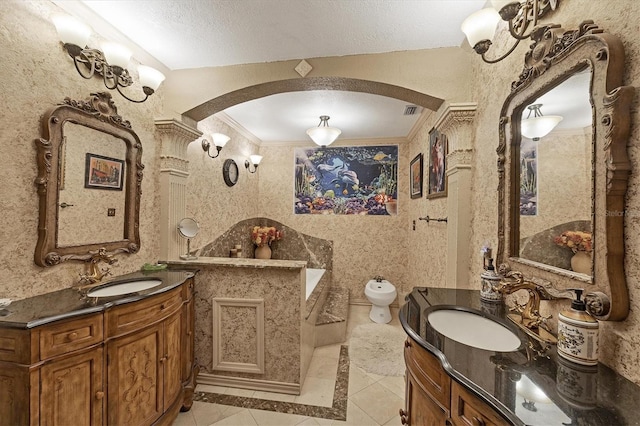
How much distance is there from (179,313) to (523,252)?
2.15m

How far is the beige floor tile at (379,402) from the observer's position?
184cm

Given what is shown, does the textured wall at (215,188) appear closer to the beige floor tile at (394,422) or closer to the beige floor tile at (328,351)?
the beige floor tile at (328,351)

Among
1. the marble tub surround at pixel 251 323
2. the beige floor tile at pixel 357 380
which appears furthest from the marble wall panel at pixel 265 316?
the beige floor tile at pixel 357 380

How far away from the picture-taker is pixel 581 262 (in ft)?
2.99

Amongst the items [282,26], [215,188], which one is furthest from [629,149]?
[215,188]

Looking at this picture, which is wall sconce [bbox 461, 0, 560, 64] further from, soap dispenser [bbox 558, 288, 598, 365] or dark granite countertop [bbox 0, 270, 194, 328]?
dark granite countertop [bbox 0, 270, 194, 328]

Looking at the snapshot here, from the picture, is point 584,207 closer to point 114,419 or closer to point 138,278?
point 114,419

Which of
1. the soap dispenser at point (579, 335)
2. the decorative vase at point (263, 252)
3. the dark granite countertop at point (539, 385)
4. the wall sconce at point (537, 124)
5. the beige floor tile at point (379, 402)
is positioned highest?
the wall sconce at point (537, 124)

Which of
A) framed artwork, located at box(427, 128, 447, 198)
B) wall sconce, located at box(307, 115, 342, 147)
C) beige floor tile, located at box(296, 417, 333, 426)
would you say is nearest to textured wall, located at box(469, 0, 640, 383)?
framed artwork, located at box(427, 128, 447, 198)

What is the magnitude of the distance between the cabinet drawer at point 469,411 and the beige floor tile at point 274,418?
139 centimetres

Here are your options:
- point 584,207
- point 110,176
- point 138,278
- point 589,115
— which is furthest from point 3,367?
point 589,115

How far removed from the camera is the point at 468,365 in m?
0.80

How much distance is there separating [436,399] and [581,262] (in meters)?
0.72

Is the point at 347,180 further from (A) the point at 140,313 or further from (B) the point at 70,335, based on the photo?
(B) the point at 70,335
